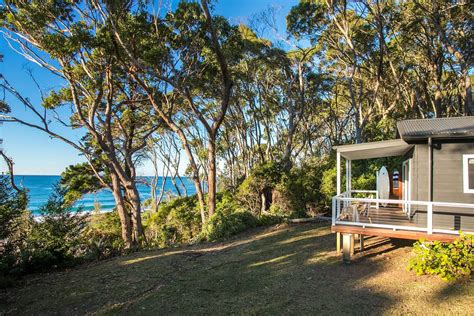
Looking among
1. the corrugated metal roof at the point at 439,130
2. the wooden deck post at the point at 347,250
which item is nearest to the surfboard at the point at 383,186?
the corrugated metal roof at the point at 439,130

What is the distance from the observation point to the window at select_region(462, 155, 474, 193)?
6195 millimetres

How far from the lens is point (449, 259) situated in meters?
4.92

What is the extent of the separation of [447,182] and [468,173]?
0.41 metres

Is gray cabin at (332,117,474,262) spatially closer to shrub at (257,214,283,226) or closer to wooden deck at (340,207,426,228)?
wooden deck at (340,207,426,228)

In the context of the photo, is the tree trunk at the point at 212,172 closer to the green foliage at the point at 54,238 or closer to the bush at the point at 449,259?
the green foliage at the point at 54,238

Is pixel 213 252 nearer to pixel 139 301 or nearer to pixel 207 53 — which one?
pixel 139 301

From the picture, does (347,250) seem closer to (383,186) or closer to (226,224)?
(383,186)

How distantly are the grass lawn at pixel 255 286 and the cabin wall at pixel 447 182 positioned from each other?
111 cm

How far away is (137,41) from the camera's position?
1162cm

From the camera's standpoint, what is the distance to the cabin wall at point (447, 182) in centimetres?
625

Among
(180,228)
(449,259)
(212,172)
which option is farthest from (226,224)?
(449,259)

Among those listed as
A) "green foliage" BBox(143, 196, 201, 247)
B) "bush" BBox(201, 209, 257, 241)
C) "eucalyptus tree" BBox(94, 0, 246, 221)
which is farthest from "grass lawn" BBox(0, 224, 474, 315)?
"green foliage" BBox(143, 196, 201, 247)

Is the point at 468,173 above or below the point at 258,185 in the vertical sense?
above

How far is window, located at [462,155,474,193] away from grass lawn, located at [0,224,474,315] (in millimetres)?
1833
